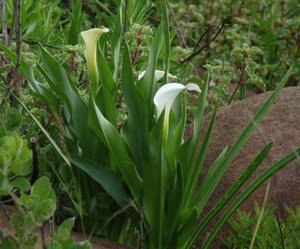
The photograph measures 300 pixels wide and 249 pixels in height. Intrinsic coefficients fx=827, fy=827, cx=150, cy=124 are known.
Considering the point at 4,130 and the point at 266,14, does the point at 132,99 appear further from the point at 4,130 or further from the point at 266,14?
the point at 266,14

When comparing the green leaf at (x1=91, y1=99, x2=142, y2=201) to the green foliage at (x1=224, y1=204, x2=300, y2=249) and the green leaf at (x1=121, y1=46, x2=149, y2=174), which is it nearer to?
the green leaf at (x1=121, y1=46, x2=149, y2=174)

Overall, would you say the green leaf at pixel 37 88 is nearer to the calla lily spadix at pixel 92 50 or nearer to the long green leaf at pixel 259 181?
the calla lily spadix at pixel 92 50

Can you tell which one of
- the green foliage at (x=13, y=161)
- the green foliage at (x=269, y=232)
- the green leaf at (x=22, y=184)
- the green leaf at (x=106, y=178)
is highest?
the green foliage at (x=13, y=161)

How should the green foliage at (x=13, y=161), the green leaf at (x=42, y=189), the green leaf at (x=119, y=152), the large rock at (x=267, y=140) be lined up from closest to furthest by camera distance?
the green leaf at (x=42, y=189), the green foliage at (x=13, y=161), the green leaf at (x=119, y=152), the large rock at (x=267, y=140)

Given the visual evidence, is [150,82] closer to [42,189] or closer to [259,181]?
Answer: [259,181]

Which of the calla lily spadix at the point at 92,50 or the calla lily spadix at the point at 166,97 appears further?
the calla lily spadix at the point at 92,50

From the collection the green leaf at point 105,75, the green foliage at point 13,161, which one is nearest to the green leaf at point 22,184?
the green foliage at point 13,161
